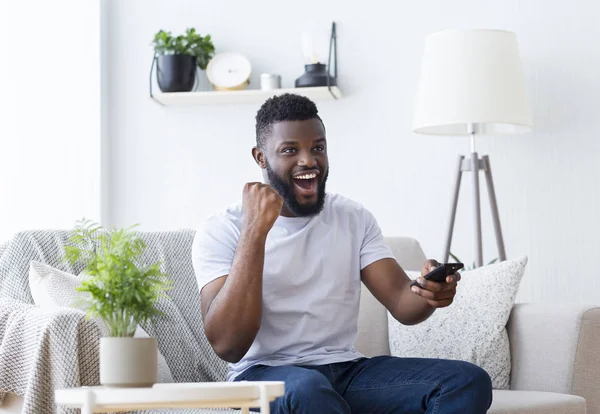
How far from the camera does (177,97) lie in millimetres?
3648

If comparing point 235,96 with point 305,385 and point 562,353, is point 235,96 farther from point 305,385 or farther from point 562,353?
point 305,385

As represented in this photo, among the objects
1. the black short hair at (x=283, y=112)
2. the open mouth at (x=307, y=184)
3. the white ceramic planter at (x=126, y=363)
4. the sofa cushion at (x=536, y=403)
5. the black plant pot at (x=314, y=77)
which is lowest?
the sofa cushion at (x=536, y=403)

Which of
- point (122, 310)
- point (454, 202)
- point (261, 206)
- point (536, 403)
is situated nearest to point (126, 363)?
point (122, 310)

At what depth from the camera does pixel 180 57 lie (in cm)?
362

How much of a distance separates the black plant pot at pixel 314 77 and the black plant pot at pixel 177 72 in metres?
0.44

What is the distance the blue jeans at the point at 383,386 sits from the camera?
5.53 feet

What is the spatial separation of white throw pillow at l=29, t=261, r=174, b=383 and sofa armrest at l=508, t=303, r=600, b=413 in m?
0.94

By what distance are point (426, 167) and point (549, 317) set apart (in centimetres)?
134

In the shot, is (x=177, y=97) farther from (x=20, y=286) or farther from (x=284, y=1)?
(x=20, y=286)

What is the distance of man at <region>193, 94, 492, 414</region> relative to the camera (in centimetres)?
186

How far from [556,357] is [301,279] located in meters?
0.74

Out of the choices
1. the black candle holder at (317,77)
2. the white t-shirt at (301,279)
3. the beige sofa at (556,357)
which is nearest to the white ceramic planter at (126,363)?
the white t-shirt at (301,279)

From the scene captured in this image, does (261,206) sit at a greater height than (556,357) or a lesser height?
greater

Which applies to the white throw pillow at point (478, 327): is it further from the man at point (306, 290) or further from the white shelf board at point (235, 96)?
the white shelf board at point (235, 96)
